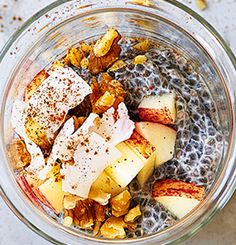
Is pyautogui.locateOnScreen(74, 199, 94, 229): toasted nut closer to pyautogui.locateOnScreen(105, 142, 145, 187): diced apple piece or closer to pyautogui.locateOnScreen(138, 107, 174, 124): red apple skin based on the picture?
pyautogui.locateOnScreen(105, 142, 145, 187): diced apple piece

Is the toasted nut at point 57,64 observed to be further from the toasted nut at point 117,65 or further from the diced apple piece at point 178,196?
the diced apple piece at point 178,196

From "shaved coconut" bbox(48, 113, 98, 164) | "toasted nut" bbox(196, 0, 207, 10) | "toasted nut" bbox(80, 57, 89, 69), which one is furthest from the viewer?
"toasted nut" bbox(196, 0, 207, 10)

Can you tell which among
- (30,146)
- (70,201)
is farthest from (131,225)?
(30,146)

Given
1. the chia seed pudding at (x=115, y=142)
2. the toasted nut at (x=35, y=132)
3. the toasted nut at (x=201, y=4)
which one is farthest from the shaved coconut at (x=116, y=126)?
the toasted nut at (x=201, y=4)

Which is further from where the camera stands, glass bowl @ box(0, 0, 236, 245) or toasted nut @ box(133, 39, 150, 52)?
toasted nut @ box(133, 39, 150, 52)

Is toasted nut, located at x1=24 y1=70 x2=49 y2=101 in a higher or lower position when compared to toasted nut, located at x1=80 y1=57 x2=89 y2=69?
higher

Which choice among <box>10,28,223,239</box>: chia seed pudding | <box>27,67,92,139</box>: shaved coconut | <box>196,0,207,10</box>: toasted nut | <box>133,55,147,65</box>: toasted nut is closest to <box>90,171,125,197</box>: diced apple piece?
<box>10,28,223,239</box>: chia seed pudding
